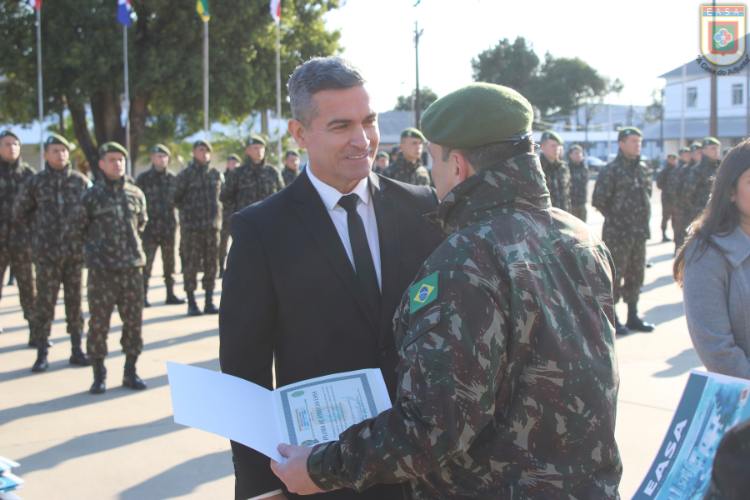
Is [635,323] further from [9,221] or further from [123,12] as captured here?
[123,12]

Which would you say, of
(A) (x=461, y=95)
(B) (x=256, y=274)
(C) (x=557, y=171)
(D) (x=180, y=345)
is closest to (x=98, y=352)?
(D) (x=180, y=345)

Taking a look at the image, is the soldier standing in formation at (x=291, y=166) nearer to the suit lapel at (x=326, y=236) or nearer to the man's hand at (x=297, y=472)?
the suit lapel at (x=326, y=236)

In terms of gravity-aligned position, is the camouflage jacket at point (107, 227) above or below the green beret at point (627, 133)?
below

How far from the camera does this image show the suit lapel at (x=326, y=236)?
1.86 m

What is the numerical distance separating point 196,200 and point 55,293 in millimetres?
2759

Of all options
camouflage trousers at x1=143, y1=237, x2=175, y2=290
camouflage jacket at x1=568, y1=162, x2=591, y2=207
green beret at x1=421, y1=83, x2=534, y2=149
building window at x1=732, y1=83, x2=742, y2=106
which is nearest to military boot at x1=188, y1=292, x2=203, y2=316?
camouflage trousers at x1=143, y1=237, x2=175, y2=290

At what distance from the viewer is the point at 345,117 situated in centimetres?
190

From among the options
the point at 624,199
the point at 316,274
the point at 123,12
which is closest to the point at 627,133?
the point at 624,199

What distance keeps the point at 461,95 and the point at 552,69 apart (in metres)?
76.1

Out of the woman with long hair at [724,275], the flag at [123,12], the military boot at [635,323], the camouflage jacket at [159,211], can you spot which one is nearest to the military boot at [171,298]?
the camouflage jacket at [159,211]

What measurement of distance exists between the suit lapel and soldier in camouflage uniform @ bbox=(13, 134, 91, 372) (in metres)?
4.44

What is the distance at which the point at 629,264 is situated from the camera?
23.1 feet

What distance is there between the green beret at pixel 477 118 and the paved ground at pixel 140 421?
274 cm

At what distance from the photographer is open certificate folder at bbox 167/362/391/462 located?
1497 millimetres
